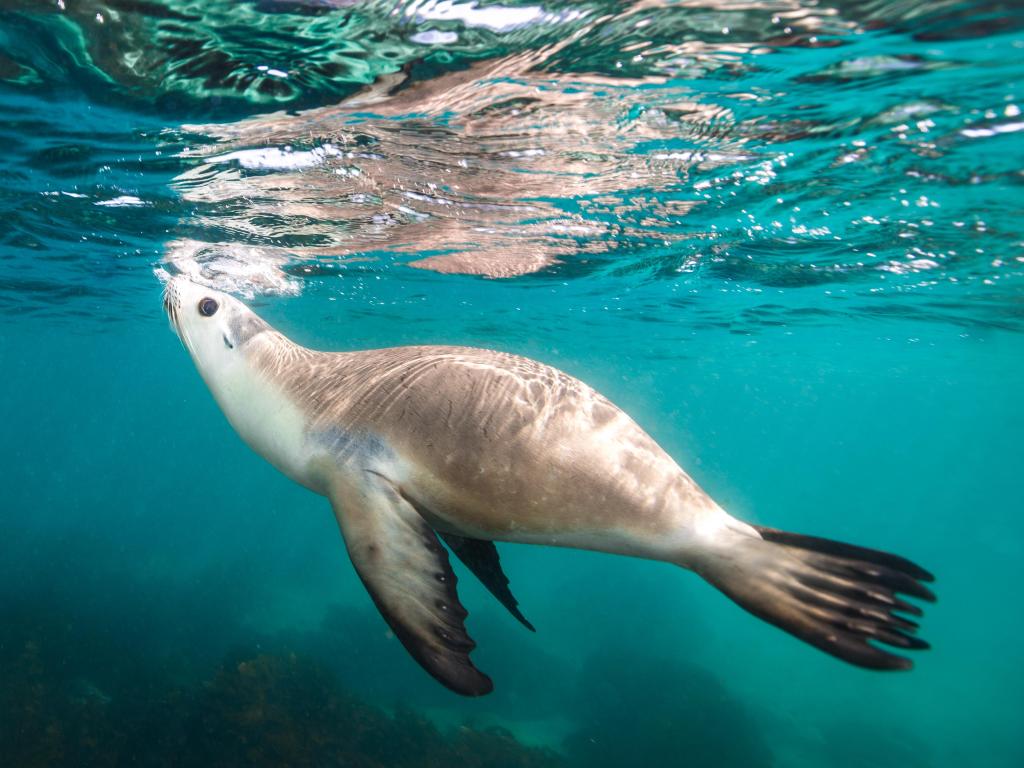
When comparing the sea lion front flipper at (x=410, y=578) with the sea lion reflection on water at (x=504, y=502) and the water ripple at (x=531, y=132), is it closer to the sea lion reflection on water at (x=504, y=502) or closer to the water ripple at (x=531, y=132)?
the sea lion reflection on water at (x=504, y=502)

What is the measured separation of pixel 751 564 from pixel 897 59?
14.3 feet

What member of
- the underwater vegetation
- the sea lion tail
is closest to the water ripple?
the sea lion tail

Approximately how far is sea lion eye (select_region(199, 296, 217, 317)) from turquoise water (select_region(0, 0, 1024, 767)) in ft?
6.61

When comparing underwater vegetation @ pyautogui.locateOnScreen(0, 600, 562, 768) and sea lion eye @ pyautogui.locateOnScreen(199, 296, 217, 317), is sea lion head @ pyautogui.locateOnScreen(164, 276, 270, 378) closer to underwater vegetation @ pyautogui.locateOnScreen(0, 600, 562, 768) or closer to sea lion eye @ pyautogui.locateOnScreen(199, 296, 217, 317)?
sea lion eye @ pyautogui.locateOnScreen(199, 296, 217, 317)

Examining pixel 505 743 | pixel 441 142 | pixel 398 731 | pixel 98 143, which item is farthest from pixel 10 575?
pixel 441 142

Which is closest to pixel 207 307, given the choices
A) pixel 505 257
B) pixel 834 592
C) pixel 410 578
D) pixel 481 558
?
pixel 481 558

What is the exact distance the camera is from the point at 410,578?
2.14 metres

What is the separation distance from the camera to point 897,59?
4.28 meters

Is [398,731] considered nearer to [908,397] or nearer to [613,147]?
[613,147]

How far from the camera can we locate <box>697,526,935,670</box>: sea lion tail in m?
1.68

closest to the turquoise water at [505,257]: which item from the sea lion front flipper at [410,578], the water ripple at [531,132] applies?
the water ripple at [531,132]

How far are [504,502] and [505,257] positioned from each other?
9.92m

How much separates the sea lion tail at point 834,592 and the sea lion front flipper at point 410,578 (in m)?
0.96

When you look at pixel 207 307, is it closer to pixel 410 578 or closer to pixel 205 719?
pixel 410 578
